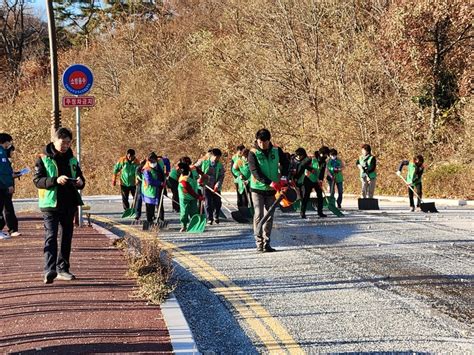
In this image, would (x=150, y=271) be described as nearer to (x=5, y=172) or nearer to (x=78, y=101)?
(x=5, y=172)

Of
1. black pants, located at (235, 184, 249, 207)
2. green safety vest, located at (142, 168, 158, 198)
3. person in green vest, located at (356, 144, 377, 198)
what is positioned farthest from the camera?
person in green vest, located at (356, 144, 377, 198)

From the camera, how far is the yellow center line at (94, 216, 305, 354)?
582cm

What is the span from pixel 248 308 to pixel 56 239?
242cm

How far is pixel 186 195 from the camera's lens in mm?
14086

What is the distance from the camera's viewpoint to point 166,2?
170 ft

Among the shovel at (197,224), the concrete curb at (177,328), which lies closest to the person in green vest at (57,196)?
the concrete curb at (177,328)

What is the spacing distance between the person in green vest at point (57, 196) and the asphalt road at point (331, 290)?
4.77ft

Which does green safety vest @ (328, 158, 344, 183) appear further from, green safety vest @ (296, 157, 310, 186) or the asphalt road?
the asphalt road

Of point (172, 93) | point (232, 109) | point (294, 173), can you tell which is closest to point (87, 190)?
point (232, 109)

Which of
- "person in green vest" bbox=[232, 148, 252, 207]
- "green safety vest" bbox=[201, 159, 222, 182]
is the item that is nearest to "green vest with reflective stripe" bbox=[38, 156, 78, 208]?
"person in green vest" bbox=[232, 148, 252, 207]

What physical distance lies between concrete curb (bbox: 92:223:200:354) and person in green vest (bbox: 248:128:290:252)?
12.1 ft

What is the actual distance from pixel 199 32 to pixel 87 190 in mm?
15015

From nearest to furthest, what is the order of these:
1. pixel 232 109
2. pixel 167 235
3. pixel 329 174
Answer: pixel 167 235 → pixel 329 174 → pixel 232 109

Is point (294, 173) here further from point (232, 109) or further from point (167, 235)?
point (232, 109)
